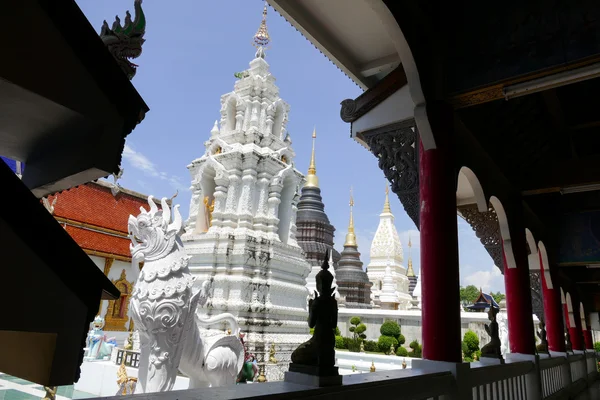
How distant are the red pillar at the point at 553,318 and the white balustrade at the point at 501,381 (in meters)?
3.51

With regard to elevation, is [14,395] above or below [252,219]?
below

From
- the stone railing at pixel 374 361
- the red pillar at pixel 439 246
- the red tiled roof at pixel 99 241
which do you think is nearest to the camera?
the red pillar at pixel 439 246

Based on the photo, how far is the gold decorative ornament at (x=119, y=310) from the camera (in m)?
17.0

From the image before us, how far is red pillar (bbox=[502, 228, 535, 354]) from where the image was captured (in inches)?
218

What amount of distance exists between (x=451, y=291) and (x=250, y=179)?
1134 centimetres

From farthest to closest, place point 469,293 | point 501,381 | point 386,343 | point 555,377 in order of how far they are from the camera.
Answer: point 469,293, point 386,343, point 555,377, point 501,381

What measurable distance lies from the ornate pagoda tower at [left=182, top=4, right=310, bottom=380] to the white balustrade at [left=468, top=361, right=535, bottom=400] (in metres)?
7.11

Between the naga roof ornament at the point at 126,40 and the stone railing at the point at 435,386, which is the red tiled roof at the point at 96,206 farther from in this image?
the naga roof ornament at the point at 126,40

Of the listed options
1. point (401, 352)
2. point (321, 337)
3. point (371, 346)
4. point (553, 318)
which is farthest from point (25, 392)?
point (371, 346)

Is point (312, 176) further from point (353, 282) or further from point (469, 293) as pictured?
point (469, 293)

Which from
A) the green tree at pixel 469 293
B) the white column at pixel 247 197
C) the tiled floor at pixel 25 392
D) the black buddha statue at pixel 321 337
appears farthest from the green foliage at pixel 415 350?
the green tree at pixel 469 293

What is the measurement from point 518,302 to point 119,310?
650 inches

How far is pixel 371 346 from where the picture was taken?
18.5 metres

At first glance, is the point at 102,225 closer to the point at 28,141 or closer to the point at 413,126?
the point at 413,126
